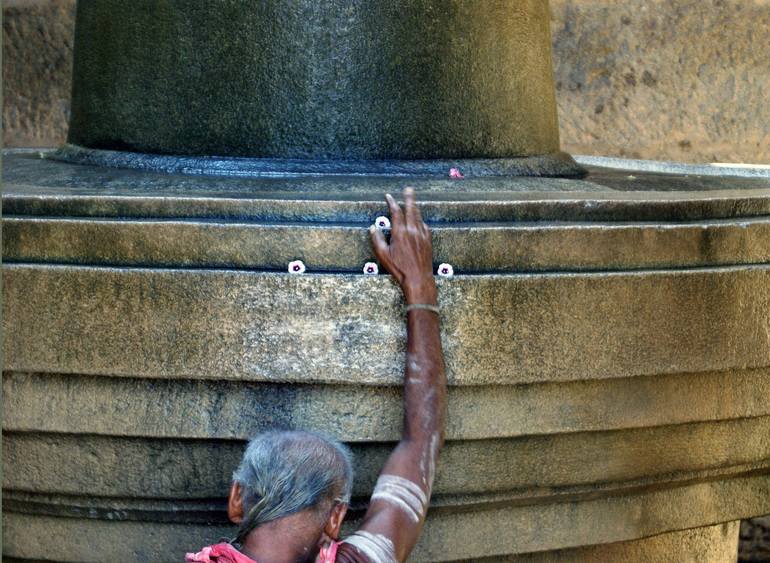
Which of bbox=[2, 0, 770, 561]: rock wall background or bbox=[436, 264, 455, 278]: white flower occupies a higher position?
bbox=[2, 0, 770, 561]: rock wall background

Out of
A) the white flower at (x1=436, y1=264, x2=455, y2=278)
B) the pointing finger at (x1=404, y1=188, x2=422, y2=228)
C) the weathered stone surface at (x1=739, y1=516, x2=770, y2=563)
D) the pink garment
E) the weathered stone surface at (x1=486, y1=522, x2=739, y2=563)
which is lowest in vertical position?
the weathered stone surface at (x1=739, y1=516, x2=770, y2=563)

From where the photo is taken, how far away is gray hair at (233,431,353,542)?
211 cm

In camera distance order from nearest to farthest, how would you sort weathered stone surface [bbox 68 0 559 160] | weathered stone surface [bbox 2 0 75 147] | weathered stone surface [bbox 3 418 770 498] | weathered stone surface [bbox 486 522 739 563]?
weathered stone surface [bbox 3 418 770 498] < weathered stone surface [bbox 486 522 739 563] < weathered stone surface [bbox 68 0 559 160] < weathered stone surface [bbox 2 0 75 147]

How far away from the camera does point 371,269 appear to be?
2.37 m

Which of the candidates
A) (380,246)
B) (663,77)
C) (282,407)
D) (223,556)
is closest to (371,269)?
(380,246)

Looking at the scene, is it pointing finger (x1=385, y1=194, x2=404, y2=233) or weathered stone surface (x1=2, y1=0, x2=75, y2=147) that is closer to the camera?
pointing finger (x1=385, y1=194, x2=404, y2=233)

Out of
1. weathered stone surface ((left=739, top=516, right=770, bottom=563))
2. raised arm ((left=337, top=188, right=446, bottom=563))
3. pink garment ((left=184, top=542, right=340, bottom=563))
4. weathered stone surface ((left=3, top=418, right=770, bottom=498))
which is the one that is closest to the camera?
pink garment ((left=184, top=542, right=340, bottom=563))

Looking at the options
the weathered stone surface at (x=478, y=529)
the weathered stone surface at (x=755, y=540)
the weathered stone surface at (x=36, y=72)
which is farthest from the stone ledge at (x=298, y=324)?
the weathered stone surface at (x=36, y=72)

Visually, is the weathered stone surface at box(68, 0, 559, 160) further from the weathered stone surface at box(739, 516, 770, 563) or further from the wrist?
the weathered stone surface at box(739, 516, 770, 563)

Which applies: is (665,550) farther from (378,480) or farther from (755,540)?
(755,540)

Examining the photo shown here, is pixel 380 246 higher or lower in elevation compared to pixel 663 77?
lower

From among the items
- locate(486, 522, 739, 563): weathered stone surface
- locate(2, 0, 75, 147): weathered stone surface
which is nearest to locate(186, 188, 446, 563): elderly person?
locate(486, 522, 739, 563): weathered stone surface

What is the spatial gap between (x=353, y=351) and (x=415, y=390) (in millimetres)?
145

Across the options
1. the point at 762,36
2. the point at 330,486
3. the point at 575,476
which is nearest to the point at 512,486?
the point at 575,476
